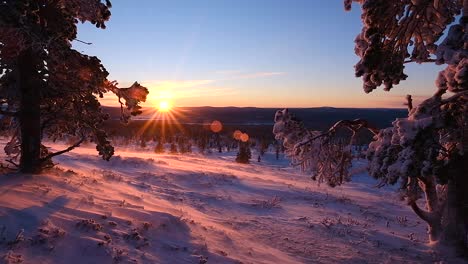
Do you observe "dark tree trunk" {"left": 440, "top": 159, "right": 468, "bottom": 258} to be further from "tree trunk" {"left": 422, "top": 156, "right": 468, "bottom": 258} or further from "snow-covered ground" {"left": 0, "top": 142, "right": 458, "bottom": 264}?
"snow-covered ground" {"left": 0, "top": 142, "right": 458, "bottom": 264}

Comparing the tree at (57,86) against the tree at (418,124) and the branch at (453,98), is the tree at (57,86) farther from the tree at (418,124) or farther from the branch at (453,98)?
the branch at (453,98)

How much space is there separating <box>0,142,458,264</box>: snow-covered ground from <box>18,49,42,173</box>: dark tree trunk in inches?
18.9

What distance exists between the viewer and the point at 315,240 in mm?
8234

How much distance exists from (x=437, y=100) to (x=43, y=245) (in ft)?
17.8

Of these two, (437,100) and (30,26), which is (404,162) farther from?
(30,26)

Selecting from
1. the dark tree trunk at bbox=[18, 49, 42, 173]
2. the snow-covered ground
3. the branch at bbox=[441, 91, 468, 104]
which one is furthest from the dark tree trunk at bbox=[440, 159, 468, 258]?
the dark tree trunk at bbox=[18, 49, 42, 173]

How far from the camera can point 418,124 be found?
4.99 metres

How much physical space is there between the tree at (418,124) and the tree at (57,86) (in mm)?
3703

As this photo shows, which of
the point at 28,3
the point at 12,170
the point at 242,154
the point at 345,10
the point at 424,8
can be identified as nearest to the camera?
the point at 424,8

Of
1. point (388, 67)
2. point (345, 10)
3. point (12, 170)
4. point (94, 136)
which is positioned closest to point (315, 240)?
point (388, 67)

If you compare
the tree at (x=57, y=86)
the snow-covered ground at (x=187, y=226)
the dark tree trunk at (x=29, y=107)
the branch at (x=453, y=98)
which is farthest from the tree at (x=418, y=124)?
the dark tree trunk at (x=29, y=107)

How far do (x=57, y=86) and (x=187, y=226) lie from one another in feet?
12.8

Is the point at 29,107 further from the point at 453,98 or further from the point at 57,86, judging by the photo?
the point at 453,98

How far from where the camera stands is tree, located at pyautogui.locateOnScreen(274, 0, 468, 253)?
16.1 feet
